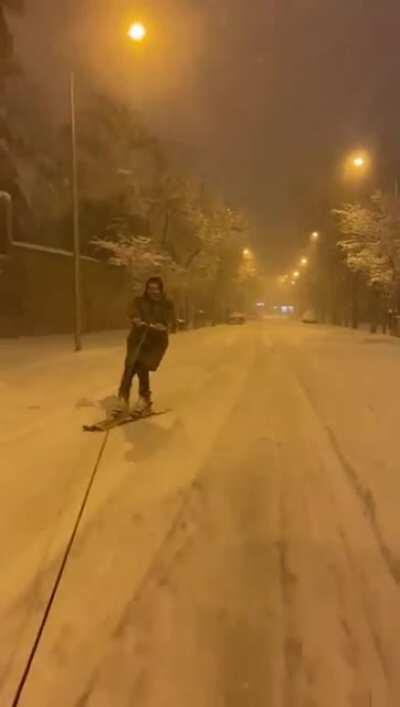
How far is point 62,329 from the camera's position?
38.6 m

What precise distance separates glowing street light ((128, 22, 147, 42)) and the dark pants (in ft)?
44.3

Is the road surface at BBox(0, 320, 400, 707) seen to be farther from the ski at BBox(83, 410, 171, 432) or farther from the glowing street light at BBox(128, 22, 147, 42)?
the glowing street light at BBox(128, 22, 147, 42)

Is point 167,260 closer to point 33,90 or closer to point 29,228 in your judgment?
point 29,228

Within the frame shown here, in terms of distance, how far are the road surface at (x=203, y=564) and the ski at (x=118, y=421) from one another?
0.26m

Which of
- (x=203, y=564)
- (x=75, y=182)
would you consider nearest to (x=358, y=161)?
(x=75, y=182)

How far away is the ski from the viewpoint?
9391 millimetres

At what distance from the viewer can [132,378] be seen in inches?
413

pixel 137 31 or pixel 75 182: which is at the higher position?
pixel 137 31

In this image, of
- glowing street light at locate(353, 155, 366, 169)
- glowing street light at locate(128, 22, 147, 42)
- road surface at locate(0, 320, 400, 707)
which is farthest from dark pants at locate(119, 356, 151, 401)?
glowing street light at locate(353, 155, 366, 169)

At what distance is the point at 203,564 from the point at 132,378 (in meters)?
5.99

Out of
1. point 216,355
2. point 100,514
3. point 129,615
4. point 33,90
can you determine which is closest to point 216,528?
point 100,514

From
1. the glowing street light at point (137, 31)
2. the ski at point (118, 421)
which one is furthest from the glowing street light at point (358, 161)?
the ski at point (118, 421)

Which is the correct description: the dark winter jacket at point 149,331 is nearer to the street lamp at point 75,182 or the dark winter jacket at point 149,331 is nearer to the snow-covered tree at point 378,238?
the street lamp at point 75,182

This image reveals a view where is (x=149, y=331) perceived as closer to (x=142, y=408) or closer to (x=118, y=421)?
(x=142, y=408)
